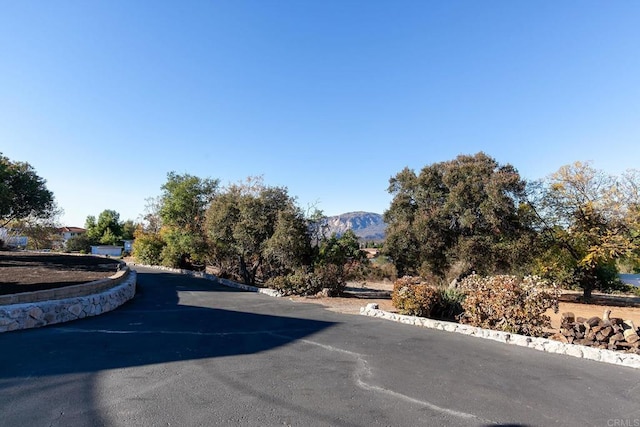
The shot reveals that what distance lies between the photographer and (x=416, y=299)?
431 inches

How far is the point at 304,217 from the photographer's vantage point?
1823 cm

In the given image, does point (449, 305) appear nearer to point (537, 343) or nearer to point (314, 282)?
point (537, 343)

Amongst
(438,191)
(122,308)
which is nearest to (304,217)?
(438,191)

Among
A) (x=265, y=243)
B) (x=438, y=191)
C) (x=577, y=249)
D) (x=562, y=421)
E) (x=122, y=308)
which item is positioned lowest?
(x=122, y=308)

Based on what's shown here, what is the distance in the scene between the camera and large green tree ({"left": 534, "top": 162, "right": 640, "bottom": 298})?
18688 millimetres

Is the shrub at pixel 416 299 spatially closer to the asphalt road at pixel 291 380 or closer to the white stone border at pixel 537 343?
the white stone border at pixel 537 343

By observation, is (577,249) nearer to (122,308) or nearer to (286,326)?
(286,326)

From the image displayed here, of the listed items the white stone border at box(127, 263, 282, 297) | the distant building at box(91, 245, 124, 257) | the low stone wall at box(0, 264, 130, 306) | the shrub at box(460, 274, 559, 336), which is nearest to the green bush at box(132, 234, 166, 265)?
the white stone border at box(127, 263, 282, 297)

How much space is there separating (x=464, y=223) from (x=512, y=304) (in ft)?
30.7

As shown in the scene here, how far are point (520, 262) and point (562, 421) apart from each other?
1644cm

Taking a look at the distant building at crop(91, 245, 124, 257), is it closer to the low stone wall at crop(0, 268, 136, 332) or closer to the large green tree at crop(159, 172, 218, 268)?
the large green tree at crop(159, 172, 218, 268)

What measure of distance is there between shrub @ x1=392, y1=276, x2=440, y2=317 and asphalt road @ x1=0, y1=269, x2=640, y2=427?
1.77 m

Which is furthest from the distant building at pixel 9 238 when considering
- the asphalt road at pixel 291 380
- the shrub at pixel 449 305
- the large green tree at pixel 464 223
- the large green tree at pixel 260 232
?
the shrub at pixel 449 305

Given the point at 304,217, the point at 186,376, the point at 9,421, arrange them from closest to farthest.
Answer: the point at 9,421
the point at 186,376
the point at 304,217
